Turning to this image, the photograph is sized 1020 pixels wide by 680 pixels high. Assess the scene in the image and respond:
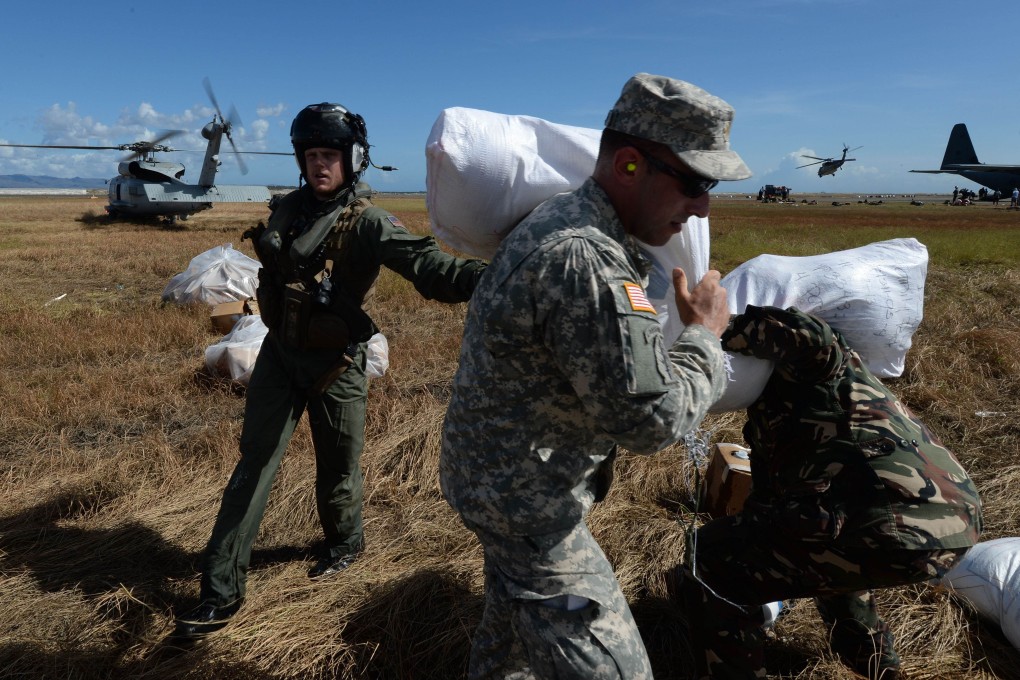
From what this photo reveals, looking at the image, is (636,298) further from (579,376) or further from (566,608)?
(566,608)

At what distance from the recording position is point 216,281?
862cm

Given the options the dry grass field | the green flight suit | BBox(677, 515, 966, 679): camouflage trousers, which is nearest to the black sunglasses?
BBox(677, 515, 966, 679): camouflage trousers

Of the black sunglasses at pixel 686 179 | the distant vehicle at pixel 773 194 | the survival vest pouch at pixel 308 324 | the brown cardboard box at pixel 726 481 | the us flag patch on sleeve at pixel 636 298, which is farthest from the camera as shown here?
the distant vehicle at pixel 773 194

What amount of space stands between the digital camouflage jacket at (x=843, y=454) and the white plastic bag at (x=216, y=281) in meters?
7.45

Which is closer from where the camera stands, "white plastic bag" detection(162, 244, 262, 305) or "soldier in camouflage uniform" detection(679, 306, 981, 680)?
"soldier in camouflage uniform" detection(679, 306, 981, 680)

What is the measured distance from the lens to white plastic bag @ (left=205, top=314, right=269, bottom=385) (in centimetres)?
539

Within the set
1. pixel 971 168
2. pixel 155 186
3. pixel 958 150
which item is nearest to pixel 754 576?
pixel 155 186

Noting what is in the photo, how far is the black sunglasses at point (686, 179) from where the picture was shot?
4.90ft

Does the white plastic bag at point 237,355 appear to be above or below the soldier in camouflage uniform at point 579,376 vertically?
below

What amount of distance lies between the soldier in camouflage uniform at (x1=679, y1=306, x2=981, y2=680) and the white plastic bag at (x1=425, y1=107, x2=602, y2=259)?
695mm

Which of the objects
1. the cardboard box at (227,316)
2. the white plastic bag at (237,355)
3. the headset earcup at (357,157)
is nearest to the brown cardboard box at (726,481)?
the headset earcup at (357,157)

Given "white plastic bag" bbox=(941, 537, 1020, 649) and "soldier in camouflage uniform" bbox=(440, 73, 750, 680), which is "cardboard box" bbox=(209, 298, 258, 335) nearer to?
"soldier in camouflage uniform" bbox=(440, 73, 750, 680)

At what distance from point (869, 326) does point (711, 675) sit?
4.04 ft

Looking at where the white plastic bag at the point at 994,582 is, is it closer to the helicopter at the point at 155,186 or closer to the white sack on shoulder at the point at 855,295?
the white sack on shoulder at the point at 855,295
